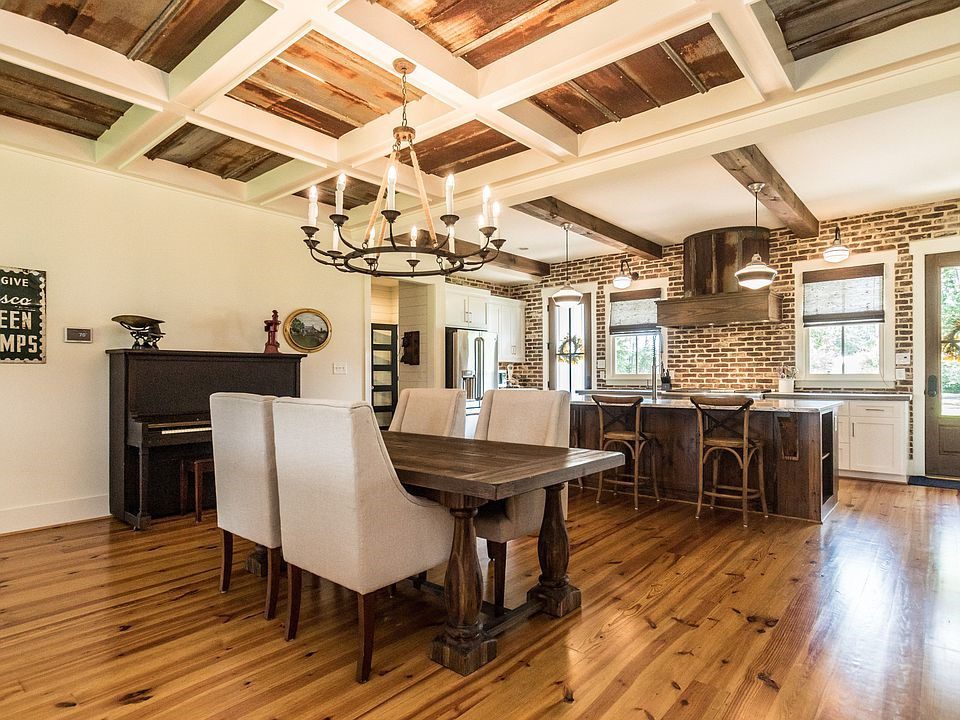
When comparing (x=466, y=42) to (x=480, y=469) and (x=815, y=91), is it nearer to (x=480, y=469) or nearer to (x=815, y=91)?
(x=815, y=91)

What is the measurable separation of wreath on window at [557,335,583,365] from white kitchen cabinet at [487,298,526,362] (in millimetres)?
655

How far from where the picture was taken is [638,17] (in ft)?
7.89

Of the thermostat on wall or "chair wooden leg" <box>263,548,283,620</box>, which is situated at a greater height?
the thermostat on wall

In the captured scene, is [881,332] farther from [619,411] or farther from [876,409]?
[619,411]

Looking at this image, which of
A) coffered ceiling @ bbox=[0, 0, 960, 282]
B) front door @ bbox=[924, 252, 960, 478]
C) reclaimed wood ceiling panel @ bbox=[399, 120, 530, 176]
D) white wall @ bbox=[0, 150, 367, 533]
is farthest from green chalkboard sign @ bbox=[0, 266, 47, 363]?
front door @ bbox=[924, 252, 960, 478]

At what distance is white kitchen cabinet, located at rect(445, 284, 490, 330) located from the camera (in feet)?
24.2

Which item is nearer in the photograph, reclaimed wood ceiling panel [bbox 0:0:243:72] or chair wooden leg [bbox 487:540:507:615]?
chair wooden leg [bbox 487:540:507:615]

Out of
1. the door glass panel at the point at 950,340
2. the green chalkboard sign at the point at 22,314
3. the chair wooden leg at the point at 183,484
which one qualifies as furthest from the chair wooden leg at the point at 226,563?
the door glass panel at the point at 950,340

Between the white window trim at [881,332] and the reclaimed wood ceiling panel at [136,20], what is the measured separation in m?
5.94

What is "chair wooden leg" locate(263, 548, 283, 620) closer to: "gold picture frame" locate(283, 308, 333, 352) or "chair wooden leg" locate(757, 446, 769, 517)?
"gold picture frame" locate(283, 308, 333, 352)

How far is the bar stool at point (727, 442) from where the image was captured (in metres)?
3.96

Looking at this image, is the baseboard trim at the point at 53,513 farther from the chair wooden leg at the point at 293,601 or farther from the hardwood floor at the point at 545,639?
the chair wooden leg at the point at 293,601

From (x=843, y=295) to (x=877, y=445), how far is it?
1600mm

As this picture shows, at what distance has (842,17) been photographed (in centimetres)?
258
